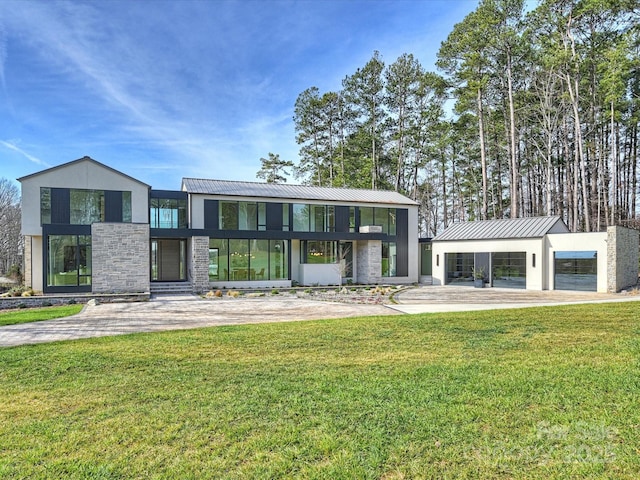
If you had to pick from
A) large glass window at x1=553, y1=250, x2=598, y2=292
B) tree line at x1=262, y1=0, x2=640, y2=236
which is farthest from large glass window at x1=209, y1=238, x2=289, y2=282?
tree line at x1=262, y1=0, x2=640, y2=236

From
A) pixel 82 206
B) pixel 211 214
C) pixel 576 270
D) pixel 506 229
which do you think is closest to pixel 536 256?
pixel 576 270

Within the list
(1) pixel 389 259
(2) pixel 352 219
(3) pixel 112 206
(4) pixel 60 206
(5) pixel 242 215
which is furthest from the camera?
(1) pixel 389 259

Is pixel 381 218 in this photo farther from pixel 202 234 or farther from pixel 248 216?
pixel 202 234

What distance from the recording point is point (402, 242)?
24453 millimetres

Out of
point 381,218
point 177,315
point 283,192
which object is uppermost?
point 283,192

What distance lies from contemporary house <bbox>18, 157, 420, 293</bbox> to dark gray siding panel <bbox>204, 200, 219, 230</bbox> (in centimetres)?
5

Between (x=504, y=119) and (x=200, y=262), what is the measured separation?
2596 cm

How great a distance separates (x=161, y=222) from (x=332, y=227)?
9677mm

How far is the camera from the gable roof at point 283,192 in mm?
20828

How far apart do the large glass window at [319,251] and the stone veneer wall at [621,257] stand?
530 inches

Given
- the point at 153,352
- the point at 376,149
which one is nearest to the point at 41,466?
the point at 153,352

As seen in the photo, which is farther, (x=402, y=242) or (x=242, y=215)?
(x=402, y=242)

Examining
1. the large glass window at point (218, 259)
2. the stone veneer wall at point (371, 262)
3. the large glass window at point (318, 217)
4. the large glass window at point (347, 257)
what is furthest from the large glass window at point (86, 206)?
the stone veneer wall at point (371, 262)

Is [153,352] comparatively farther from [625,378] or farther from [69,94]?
[69,94]
